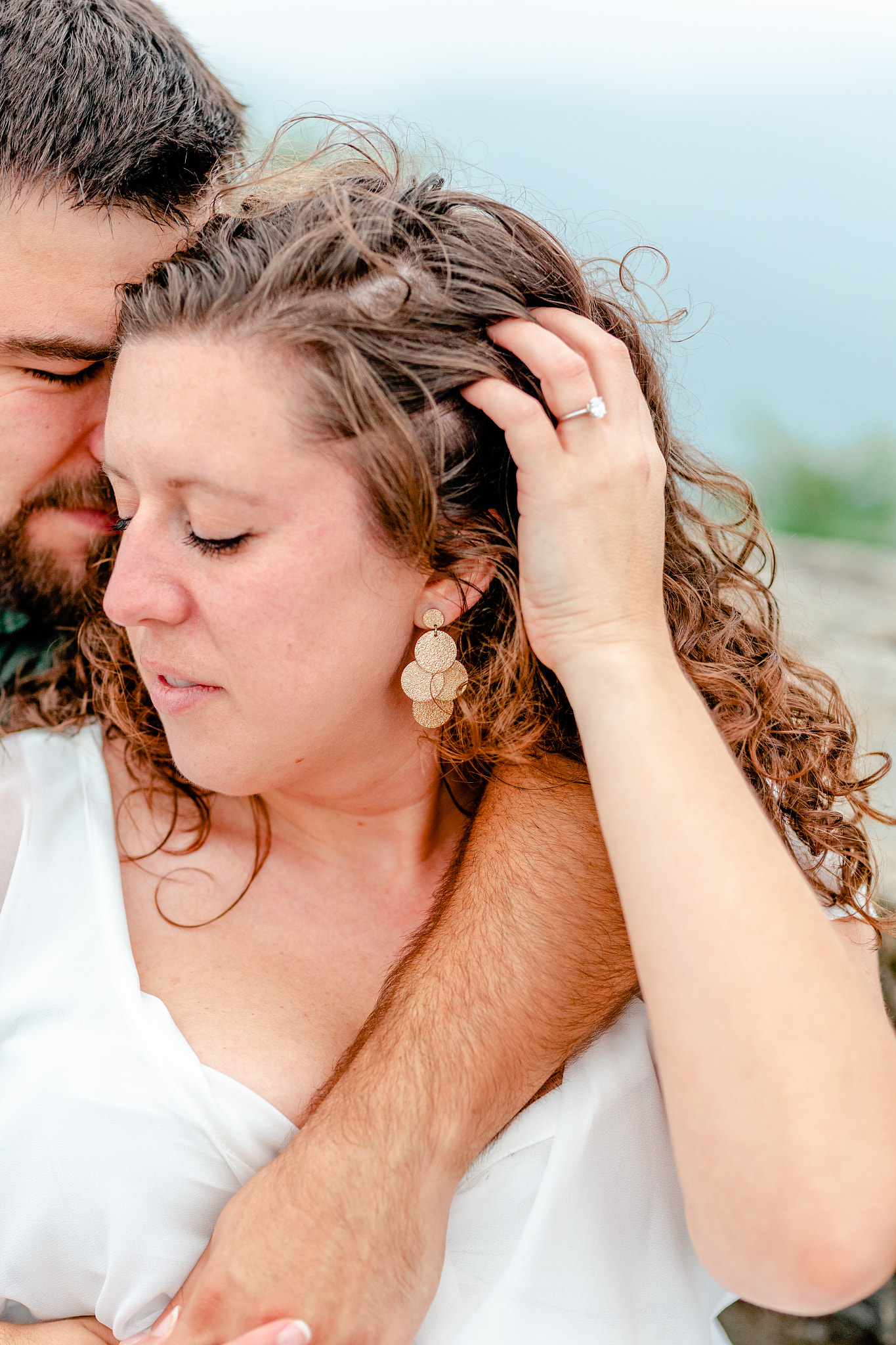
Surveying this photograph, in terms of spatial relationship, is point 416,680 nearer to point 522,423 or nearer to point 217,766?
point 217,766

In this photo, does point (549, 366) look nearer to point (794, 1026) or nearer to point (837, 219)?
point (794, 1026)

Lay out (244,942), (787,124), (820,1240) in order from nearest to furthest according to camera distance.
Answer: (820,1240) < (244,942) < (787,124)

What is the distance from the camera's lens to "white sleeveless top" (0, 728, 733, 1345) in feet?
5.98

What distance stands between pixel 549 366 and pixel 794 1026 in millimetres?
1099

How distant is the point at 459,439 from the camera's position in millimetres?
1942

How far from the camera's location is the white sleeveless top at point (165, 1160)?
182cm

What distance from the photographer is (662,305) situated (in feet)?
7.54

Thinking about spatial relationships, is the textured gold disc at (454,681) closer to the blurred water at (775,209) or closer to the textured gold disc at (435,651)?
the textured gold disc at (435,651)

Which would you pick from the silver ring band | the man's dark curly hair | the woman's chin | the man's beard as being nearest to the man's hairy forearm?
the woman's chin

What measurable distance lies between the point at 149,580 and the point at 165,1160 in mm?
981

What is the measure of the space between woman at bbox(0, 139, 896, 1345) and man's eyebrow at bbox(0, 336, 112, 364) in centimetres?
36

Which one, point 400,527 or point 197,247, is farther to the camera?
point 197,247

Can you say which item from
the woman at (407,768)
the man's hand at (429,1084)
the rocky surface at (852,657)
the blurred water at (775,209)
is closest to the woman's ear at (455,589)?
the woman at (407,768)

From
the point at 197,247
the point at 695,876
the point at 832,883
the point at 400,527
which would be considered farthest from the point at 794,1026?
the point at 197,247
